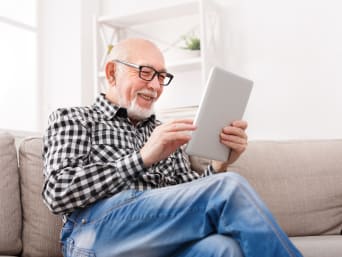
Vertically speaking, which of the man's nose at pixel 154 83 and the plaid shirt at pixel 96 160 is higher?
the man's nose at pixel 154 83

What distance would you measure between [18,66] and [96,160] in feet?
6.00

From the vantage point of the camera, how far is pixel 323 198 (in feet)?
5.99

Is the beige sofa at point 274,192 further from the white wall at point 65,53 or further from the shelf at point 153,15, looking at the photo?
the white wall at point 65,53

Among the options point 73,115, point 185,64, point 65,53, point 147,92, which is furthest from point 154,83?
point 65,53

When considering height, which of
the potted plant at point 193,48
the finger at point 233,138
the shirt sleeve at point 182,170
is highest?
the potted plant at point 193,48

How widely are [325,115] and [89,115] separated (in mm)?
1461

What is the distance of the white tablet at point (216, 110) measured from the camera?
1378mm

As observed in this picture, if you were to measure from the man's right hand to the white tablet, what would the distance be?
7 cm


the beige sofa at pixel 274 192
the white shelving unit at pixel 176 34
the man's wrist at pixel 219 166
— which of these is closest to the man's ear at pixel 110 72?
the beige sofa at pixel 274 192

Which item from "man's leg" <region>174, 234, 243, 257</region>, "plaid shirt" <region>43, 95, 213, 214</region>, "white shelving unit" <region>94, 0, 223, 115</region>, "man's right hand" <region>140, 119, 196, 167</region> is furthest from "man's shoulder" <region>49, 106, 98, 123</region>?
"white shelving unit" <region>94, 0, 223, 115</region>

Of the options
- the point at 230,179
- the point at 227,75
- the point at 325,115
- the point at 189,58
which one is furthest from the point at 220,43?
the point at 230,179

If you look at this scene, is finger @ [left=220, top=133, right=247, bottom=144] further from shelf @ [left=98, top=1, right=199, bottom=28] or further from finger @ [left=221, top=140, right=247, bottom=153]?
shelf @ [left=98, top=1, right=199, bottom=28]

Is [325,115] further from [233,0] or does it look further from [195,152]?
[195,152]

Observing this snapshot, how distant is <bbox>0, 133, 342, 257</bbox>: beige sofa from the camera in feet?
5.06
